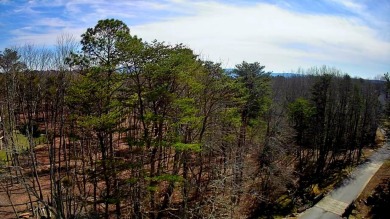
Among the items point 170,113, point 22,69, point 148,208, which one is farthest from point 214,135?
point 22,69

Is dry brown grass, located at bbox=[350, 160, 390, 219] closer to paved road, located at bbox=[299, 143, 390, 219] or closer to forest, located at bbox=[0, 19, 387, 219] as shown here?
paved road, located at bbox=[299, 143, 390, 219]

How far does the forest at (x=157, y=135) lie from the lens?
16.5 m

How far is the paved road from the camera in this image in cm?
2693

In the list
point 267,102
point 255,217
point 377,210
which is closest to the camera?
point 377,210

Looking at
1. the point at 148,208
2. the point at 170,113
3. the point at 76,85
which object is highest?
the point at 76,85

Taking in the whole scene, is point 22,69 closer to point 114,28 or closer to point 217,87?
point 114,28

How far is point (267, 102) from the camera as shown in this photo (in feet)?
107

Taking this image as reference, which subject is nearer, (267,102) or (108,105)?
(108,105)

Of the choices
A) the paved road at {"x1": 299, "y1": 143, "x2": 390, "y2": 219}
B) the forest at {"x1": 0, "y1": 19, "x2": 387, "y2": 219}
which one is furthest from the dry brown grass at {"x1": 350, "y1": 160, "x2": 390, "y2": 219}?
the forest at {"x1": 0, "y1": 19, "x2": 387, "y2": 219}

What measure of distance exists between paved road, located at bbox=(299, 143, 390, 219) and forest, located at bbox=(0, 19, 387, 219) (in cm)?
185

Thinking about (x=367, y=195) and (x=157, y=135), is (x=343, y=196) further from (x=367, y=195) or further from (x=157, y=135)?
(x=157, y=135)

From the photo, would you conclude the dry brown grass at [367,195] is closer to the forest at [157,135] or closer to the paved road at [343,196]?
the paved road at [343,196]

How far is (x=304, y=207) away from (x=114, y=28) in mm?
22663

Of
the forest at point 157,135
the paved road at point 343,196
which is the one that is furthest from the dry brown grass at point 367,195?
the forest at point 157,135
